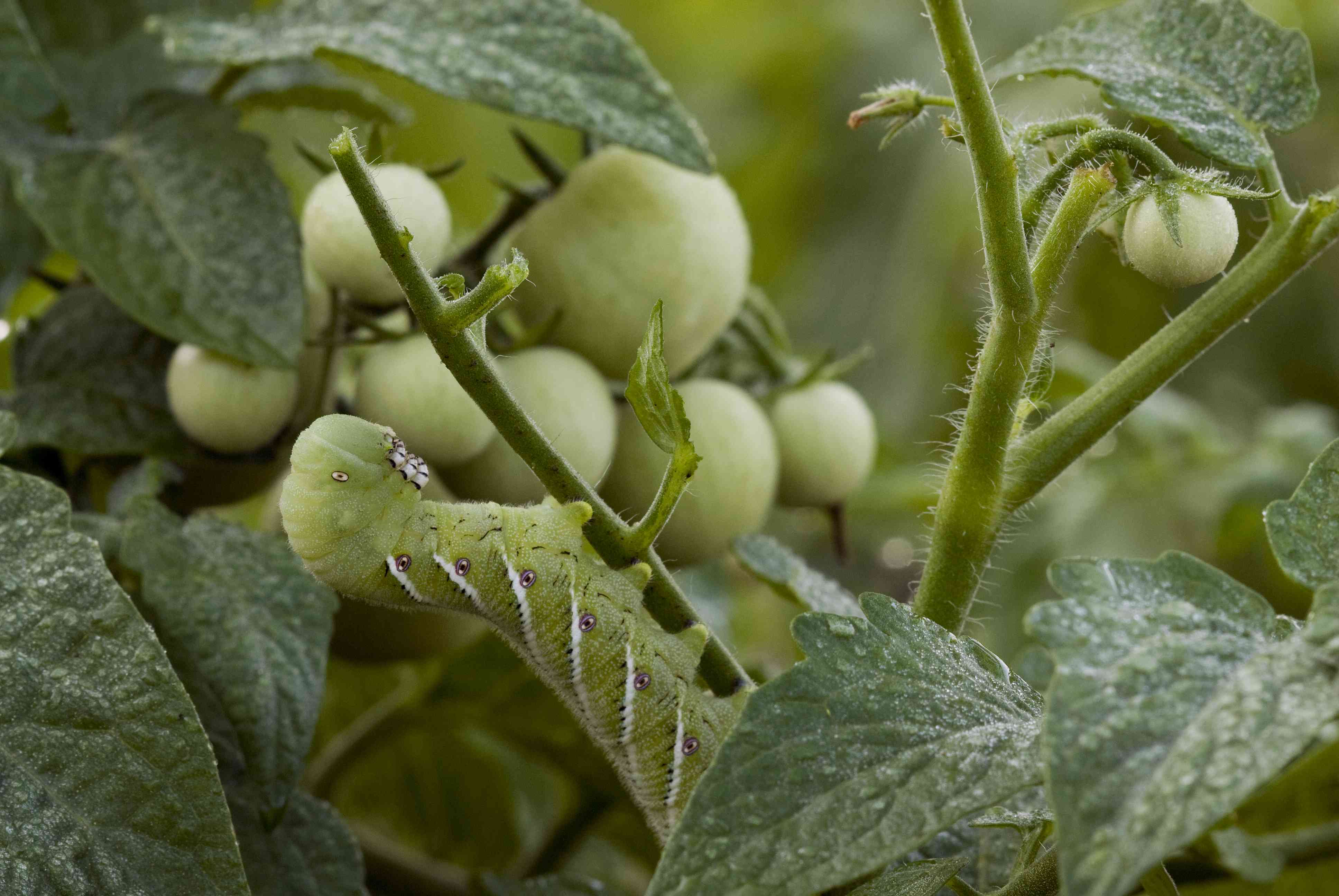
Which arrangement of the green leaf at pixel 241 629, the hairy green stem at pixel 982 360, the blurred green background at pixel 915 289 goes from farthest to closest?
the blurred green background at pixel 915 289 → the green leaf at pixel 241 629 → the hairy green stem at pixel 982 360

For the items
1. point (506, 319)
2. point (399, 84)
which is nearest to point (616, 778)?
point (506, 319)

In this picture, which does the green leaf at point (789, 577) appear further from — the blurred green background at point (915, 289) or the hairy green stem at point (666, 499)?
the blurred green background at point (915, 289)

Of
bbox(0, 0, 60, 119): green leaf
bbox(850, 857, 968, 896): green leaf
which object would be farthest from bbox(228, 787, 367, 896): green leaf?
bbox(0, 0, 60, 119): green leaf

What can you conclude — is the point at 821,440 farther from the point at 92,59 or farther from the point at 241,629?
the point at 92,59

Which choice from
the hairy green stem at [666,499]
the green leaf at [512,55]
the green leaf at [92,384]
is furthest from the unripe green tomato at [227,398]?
the hairy green stem at [666,499]

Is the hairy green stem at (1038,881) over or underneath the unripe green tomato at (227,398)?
over

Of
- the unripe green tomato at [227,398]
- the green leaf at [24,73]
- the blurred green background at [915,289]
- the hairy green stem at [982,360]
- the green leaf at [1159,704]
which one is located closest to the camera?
the green leaf at [1159,704]

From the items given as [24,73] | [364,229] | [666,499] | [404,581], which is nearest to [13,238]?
[24,73]
